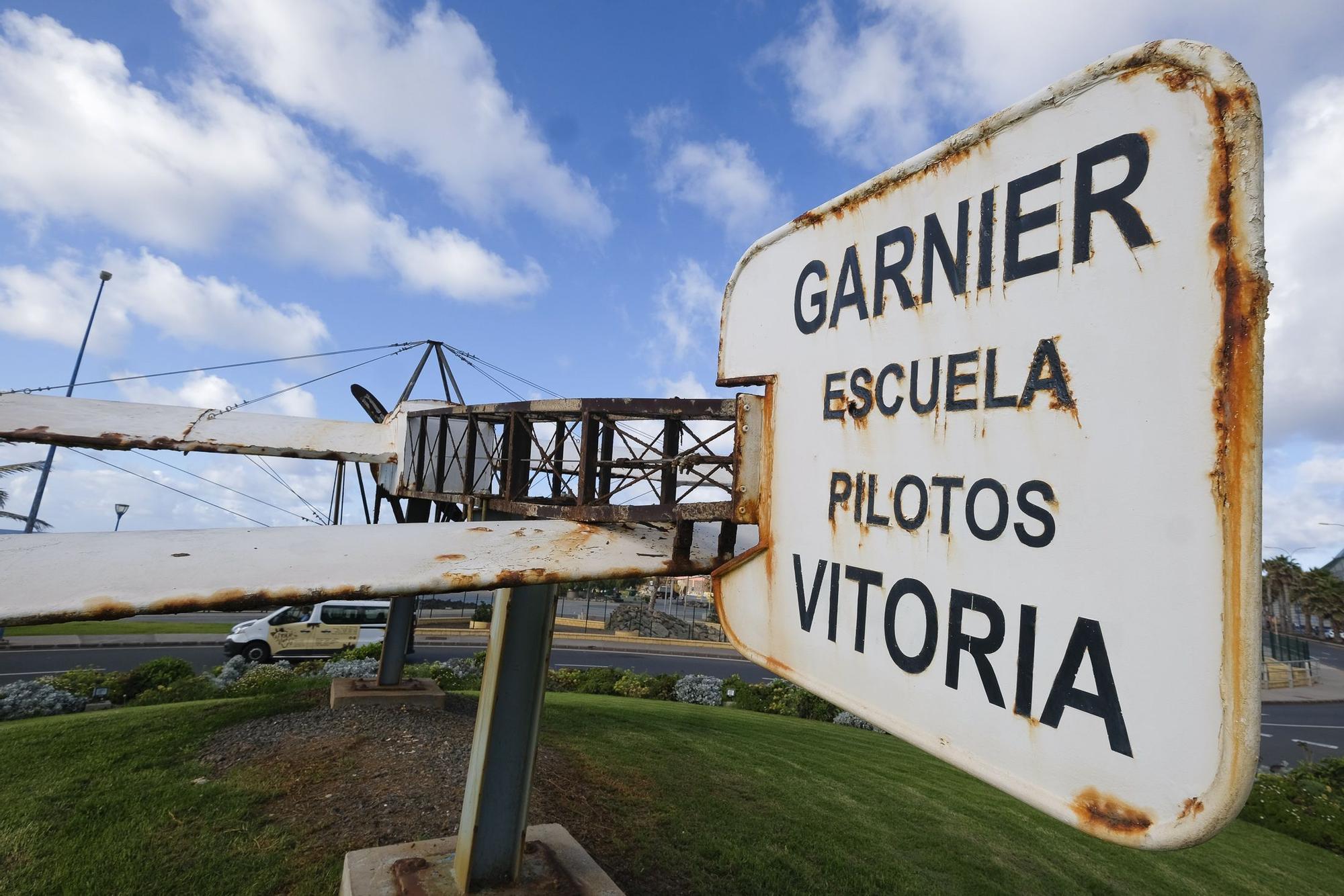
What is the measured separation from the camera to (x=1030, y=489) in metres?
1.44

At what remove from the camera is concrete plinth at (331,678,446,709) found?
9.85m

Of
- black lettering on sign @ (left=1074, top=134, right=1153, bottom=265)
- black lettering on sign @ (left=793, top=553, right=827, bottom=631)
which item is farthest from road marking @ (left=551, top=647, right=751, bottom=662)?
black lettering on sign @ (left=1074, top=134, right=1153, bottom=265)

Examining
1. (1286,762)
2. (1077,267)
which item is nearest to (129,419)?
(1077,267)

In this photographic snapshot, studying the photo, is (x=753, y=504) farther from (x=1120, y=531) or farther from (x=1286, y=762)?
(x=1286, y=762)

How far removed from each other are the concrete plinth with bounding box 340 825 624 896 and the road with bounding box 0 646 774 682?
1616 cm

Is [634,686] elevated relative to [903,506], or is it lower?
lower

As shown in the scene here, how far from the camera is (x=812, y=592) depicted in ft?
6.48

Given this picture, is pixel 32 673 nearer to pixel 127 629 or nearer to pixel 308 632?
pixel 308 632

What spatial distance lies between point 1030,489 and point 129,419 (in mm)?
10120

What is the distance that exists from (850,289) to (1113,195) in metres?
0.72

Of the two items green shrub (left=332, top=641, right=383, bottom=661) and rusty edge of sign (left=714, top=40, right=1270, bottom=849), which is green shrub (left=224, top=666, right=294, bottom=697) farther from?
rusty edge of sign (left=714, top=40, right=1270, bottom=849)

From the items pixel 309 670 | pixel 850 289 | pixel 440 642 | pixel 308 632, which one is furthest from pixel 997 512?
A: pixel 440 642

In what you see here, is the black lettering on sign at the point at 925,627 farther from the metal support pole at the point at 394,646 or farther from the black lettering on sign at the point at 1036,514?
the metal support pole at the point at 394,646

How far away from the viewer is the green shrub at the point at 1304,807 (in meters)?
10.1
